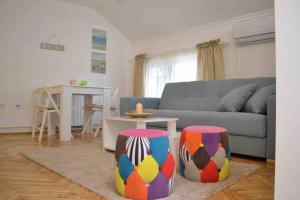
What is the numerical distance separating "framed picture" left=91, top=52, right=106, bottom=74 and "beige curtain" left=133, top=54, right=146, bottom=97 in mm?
704

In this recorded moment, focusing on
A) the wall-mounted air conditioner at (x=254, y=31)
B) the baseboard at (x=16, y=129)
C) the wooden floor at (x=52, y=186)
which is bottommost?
the wooden floor at (x=52, y=186)

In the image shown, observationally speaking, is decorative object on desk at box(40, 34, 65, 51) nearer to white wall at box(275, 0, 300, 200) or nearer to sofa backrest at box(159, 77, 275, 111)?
sofa backrest at box(159, 77, 275, 111)

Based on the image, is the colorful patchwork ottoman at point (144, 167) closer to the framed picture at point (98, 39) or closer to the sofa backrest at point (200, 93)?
the sofa backrest at point (200, 93)

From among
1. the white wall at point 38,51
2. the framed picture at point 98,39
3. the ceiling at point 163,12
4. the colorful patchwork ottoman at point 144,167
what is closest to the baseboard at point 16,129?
the white wall at point 38,51

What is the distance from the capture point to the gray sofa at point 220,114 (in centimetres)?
220

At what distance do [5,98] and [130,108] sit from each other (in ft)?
7.36

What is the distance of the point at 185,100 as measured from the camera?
12.1 feet

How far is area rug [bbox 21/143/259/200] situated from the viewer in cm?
142

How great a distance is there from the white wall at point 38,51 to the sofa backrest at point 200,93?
1938 mm

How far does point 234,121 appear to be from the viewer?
2.40m

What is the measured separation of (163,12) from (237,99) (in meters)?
2.46

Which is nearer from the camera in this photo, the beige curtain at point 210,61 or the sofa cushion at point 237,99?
the sofa cushion at point 237,99

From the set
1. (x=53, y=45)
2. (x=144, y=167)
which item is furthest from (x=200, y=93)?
(x=53, y=45)

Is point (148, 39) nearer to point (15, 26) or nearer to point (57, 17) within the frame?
point (57, 17)
